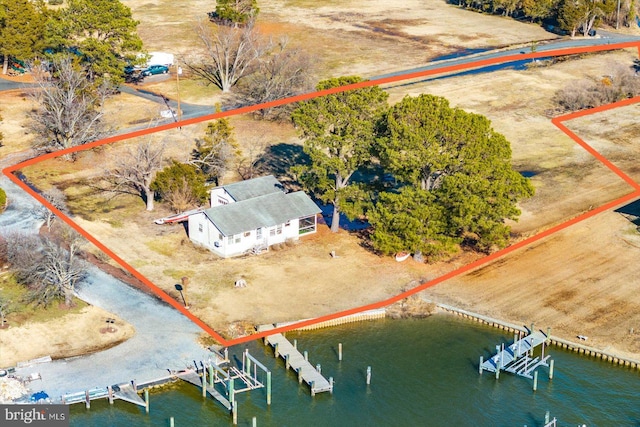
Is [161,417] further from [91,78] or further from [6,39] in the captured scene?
[6,39]

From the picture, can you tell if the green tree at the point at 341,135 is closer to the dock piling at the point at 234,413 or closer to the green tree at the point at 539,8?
the dock piling at the point at 234,413

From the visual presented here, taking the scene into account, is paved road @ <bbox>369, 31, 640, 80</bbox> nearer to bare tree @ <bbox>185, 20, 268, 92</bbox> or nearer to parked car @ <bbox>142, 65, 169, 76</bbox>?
bare tree @ <bbox>185, 20, 268, 92</bbox>

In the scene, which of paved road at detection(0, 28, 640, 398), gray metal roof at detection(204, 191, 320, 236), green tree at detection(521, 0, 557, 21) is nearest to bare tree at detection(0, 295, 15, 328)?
paved road at detection(0, 28, 640, 398)

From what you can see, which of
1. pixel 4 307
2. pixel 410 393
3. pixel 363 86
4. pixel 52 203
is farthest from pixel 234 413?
pixel 52 203

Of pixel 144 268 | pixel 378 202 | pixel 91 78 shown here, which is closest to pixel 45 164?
pixel 91 78

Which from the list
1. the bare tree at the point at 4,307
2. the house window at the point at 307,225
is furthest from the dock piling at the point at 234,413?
the house window at the point at 307,225

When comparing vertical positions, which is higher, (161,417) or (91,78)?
(91,78)

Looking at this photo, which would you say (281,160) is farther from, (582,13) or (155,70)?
(582,13)
